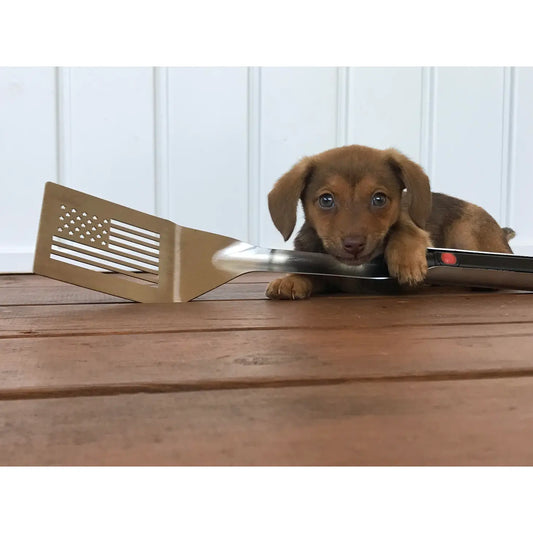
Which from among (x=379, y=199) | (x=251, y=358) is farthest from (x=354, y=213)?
(x=251, y=358)

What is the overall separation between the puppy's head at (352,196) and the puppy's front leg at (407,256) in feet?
0.15

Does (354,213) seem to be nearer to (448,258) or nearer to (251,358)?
(448,258)

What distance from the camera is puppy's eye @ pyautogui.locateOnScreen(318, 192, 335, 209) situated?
2.13 meters

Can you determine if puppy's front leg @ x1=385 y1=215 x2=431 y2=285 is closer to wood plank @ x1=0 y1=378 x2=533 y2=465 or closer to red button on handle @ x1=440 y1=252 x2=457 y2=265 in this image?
red button on handle @ x1=440 y1=252 x2=457 y2=265

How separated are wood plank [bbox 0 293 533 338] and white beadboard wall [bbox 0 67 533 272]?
5.42 feet

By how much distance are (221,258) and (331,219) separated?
414mm

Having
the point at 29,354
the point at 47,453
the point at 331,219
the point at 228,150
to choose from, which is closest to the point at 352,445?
the point at 47,453

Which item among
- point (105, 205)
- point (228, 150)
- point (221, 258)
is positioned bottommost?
point (221, 258)

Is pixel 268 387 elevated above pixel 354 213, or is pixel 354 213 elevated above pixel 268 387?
pixel 354 213

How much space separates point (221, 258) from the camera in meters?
1.93

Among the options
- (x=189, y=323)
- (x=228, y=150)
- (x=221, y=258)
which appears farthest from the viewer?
(x=228, y=150)

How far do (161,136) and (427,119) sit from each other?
4.98 ft

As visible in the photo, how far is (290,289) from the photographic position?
81.3 inches

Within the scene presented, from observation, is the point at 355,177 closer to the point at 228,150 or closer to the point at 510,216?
Result: the point at 228,150
